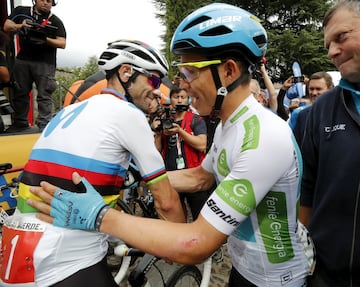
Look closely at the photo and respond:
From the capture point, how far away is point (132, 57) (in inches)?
88.8

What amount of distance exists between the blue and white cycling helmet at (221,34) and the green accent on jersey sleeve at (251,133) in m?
0.36

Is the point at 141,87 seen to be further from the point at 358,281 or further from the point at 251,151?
the point at 358,281

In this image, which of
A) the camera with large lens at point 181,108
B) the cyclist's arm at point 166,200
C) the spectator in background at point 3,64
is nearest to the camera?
the cyclist's arm at point 166,200

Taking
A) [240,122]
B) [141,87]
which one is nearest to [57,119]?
[141,87]

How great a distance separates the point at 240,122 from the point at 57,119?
988 millimetres

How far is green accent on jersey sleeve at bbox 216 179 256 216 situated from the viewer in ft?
4.26

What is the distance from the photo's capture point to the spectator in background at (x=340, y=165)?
1.58m

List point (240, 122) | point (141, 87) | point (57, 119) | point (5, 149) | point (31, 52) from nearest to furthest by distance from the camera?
1. point (240, 122)
2. point (57, 119)
3. point (141, 87)
4. point (5, 149)
5. point (31, 52)

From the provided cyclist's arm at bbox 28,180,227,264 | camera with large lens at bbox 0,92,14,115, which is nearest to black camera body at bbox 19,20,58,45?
camera with large lens at bbox 0,92,14,115

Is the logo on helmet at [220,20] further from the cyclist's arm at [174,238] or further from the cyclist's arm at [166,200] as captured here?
the cyclist's arm at [174,238]

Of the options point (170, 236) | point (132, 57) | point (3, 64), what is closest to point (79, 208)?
point (170, 236)

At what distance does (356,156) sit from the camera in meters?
1.57

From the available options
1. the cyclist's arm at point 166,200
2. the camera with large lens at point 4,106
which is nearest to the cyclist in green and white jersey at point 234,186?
the cyclist's arm at point 166,200

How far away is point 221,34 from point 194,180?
98 centimetres
